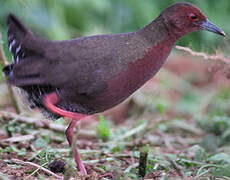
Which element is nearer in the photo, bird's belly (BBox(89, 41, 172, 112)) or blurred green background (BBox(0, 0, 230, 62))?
bird's belly (BBox(89, 41, 172, 112))

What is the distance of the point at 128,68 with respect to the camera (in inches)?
122

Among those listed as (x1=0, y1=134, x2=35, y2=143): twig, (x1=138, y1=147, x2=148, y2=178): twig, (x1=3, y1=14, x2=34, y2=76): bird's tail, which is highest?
(x1=3, y1=14, x2=34, y2=76): bird's tail

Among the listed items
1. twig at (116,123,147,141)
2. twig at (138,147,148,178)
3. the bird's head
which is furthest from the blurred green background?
twig at (138,147,148,178)

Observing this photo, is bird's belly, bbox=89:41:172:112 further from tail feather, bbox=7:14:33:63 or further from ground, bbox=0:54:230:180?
tail feather, bbox=7:14:33:63

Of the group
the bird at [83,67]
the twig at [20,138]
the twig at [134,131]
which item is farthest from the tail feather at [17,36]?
the twig at [134,131]

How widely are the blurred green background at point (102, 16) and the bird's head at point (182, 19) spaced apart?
385 cm

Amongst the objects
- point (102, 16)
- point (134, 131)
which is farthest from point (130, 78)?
point (102, 16)

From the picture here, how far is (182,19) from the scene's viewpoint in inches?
134

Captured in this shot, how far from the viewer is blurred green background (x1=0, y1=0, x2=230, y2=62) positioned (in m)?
7.39

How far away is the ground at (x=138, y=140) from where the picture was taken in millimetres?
3197

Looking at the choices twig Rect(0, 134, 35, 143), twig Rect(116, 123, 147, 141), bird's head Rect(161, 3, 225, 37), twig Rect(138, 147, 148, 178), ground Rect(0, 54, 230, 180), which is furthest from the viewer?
twig Rect(116, 123, 147, 141)

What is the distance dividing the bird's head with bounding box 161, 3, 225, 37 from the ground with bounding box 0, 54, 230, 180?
40cm

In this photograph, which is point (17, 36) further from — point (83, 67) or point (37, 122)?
point (37, 122)

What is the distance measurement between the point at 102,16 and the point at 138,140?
4302mm
